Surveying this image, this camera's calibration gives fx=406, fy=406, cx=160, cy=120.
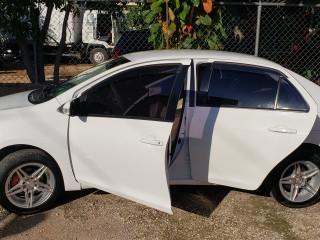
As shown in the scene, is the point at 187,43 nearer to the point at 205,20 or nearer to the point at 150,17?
the point at 205,20

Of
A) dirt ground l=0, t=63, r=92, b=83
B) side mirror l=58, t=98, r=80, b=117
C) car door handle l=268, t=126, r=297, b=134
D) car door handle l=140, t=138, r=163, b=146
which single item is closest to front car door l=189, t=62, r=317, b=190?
car door handle l=268, t=126, r=297, b=134

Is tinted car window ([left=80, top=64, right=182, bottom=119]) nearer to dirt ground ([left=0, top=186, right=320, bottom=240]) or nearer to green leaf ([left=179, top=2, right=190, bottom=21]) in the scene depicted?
dirt ground ([left=0, top=186, right=320, bottom=240])

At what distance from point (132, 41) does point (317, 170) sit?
5.48 metres

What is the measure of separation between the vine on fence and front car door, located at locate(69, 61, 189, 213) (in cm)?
256

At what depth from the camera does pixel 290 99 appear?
4039mm

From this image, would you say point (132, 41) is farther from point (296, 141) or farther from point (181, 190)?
point (296, 141)

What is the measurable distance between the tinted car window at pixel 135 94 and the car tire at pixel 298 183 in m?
1.47

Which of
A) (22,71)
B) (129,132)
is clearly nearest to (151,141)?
(129,132)

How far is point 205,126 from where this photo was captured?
3918mm

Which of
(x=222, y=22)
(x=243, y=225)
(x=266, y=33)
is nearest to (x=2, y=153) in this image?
(x=243, y=225)

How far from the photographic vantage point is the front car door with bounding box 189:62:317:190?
393 centimetres

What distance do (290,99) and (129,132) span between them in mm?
1644

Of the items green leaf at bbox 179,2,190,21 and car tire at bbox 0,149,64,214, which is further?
green leaf at bbox 179,2,190,21

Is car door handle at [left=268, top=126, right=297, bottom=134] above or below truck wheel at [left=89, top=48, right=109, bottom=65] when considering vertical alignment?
above
